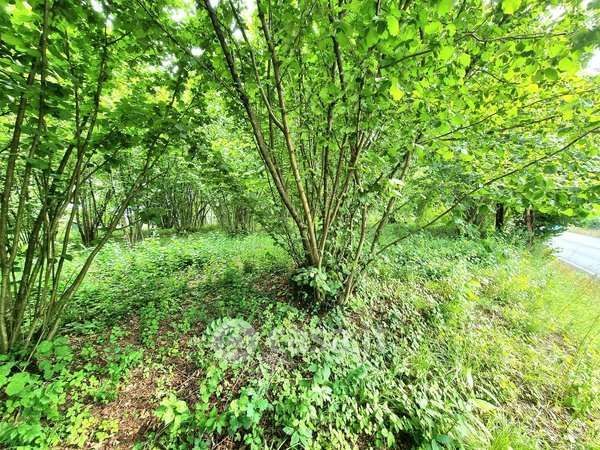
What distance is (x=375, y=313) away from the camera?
289cm

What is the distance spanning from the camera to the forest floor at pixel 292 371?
1.62 meters

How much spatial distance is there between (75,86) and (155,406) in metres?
2.17

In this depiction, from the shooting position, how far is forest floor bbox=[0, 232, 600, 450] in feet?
5.31

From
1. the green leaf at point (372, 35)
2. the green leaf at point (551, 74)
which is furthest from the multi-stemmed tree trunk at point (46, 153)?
the green leaf at point (551, 74)

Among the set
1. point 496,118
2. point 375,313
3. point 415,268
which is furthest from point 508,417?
point 496,118

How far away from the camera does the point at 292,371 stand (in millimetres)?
2020

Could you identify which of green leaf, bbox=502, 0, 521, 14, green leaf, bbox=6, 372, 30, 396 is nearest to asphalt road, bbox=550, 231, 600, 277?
green leaf, bbox=502, 0, 521, 14

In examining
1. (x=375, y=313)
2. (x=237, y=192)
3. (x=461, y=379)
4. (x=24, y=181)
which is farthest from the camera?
(x=375, y=313)

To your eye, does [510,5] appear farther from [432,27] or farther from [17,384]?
[17,384]

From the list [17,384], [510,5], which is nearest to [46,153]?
[17,384]

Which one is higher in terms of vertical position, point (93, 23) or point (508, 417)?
point (93, 23)

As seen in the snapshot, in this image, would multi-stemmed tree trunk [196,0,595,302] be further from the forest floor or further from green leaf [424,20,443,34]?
the forest floor

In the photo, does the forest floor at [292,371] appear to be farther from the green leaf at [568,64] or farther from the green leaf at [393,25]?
the green leaf at [393,25]

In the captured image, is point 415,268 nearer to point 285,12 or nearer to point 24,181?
point 285,12
